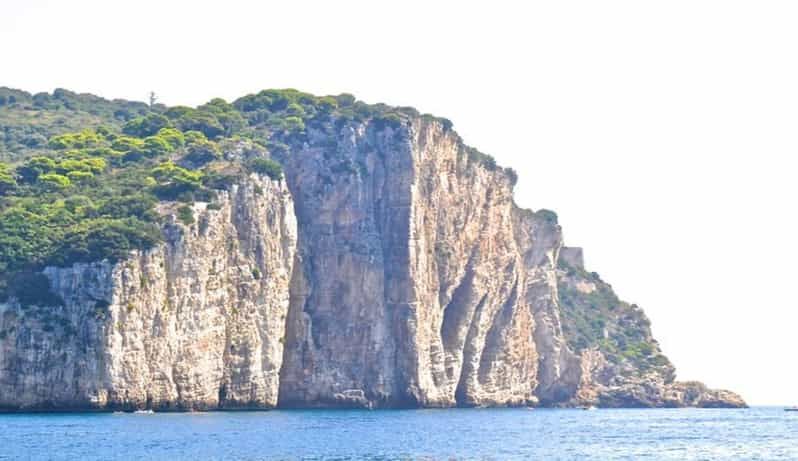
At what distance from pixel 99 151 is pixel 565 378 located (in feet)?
169

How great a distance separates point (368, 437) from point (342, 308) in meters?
36.6

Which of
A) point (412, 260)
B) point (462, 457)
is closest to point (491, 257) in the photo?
point (412, 260)

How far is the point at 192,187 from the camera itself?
354ft

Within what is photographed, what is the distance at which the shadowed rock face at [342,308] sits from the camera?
9462 cm

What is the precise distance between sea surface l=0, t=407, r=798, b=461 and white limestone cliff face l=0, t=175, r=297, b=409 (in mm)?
2098

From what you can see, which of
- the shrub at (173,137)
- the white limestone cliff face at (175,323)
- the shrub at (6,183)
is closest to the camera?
the white limestone cliff face at (175,323)

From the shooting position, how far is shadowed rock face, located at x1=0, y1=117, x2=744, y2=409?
310 ft

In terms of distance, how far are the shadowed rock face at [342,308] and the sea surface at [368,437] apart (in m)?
3.61

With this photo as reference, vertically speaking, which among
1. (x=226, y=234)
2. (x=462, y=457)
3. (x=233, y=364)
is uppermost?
(x=226, y=234)

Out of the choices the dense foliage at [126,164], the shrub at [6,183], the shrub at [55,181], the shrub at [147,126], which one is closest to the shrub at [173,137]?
the dense foliage at [126,164]

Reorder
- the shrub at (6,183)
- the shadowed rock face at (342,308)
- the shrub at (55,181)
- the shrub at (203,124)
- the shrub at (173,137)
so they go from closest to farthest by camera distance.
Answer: the shadowed rock face at (342,308) < the shrub at (6,183) < the shrub at (55,181) < the shrub at (173,137) < the shrub at (203,124)

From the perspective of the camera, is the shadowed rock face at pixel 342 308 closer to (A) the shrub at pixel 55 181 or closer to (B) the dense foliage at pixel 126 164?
(B) the dense foliage at pixel 126 164

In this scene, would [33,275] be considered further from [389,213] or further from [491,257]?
[491,257]

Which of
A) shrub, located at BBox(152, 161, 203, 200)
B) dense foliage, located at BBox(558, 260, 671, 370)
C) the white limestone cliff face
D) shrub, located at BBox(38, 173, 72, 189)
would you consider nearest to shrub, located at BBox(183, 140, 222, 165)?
shrub, located at BBox(152, 161, 203, 200)
